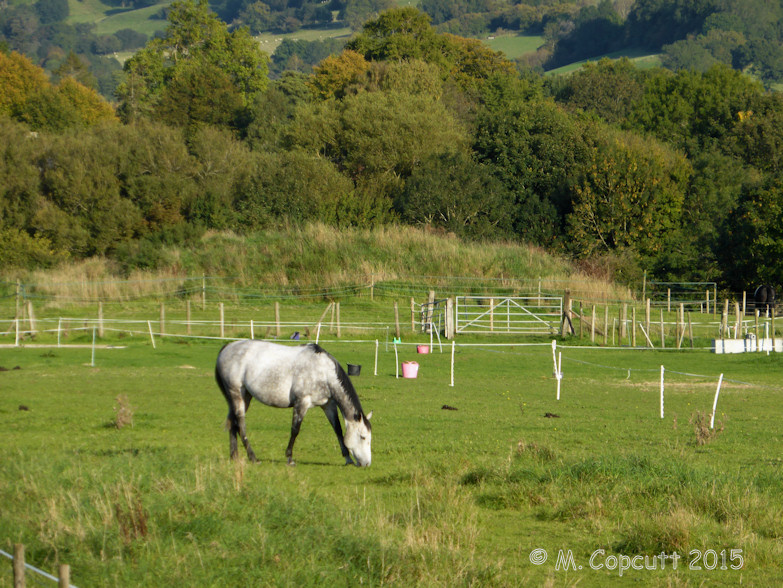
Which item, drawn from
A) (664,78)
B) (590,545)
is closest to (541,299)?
(590,545)

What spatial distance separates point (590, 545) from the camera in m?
9.70

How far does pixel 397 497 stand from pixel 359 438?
1779mm

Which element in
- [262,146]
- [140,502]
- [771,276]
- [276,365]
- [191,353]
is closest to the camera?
[140,502]

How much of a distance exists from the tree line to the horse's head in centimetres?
4181

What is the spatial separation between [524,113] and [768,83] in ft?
443

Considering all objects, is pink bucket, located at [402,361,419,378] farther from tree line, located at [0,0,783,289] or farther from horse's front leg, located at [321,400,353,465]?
tree line, located at [0,0,783,289]

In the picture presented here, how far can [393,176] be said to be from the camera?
66.9 m

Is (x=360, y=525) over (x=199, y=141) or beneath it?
beneath

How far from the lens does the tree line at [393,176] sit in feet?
188

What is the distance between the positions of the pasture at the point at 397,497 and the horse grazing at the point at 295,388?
430mm

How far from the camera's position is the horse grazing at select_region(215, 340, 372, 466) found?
12617mm

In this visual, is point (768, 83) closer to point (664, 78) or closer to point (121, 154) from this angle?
point (664, 78)

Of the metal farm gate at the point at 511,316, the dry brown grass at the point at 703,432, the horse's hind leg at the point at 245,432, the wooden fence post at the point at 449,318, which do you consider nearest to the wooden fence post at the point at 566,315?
the metal farm gate at the point at 511,316

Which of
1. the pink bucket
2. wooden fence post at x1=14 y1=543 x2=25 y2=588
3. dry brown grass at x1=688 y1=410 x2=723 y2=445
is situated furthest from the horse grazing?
the pink bucket
